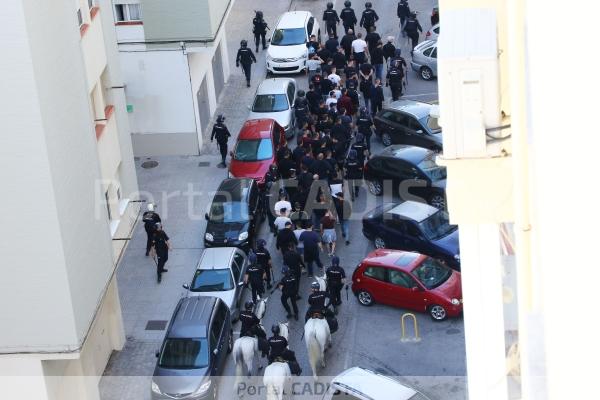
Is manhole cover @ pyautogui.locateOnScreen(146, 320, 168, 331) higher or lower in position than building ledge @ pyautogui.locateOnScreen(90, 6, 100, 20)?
lower

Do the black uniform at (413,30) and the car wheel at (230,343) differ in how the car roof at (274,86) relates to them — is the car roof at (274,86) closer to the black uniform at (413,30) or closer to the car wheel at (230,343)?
the black uniform at (413,30)

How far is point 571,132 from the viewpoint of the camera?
135 inches

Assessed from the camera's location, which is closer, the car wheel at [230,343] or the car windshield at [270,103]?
the car wheel at [230,343]

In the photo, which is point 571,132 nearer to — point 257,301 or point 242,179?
point 257,301

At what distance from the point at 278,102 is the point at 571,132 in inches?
1132

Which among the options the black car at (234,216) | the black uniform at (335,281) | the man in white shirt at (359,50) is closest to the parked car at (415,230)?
the black uniform at (335,281)

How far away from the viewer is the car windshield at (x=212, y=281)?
23172 mm

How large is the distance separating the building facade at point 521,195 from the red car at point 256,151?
2260 centimetres

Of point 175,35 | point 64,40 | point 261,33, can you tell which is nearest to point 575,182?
point 64,40

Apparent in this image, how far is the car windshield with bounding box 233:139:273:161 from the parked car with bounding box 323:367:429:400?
35.0 feet

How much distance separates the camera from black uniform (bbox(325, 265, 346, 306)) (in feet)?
73.9

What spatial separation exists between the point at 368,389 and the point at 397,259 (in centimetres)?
496

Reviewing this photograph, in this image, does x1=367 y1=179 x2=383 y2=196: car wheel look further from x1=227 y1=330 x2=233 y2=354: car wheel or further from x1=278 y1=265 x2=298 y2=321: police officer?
x1=227 y1=330 x2=233 y2=354: car wheel

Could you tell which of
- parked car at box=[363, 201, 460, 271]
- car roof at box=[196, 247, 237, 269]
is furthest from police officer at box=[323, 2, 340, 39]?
car roof at box=[196, 247, 237, 269]
